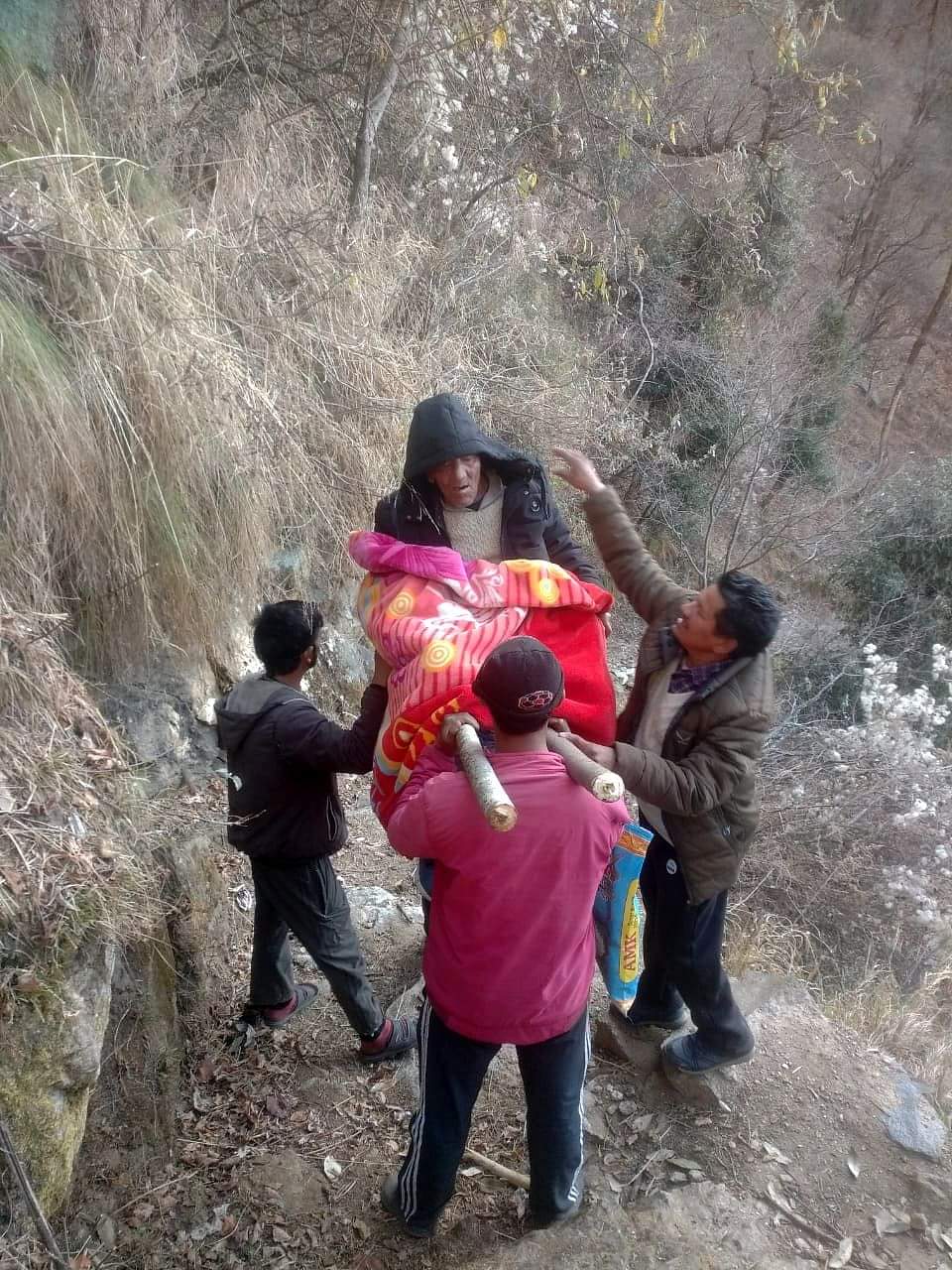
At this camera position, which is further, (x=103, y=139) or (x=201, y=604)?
(x=103, y=139)

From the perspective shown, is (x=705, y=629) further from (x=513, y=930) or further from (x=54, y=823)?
(x=54, y=823)

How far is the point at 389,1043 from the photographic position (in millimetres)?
2859

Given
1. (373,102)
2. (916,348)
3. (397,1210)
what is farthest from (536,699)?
(916,348)

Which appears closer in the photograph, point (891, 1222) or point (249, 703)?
point (891, 1222)

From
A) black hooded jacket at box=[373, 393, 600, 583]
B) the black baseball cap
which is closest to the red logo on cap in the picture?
the black baseball cap

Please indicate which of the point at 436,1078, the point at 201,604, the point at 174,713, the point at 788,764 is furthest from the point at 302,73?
the point at 788,764

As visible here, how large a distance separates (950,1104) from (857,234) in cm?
2012

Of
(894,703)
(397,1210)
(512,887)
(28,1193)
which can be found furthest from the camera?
(894,703)

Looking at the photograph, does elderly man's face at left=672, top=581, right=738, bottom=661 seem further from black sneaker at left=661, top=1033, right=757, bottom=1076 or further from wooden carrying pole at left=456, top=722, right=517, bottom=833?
black sneaker at left=661, top=1033, right=757, bottom=1076

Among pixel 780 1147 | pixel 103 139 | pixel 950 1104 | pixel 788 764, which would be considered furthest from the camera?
pixel 788 764

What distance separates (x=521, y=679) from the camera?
1.67 m

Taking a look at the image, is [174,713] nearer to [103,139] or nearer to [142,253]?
[142,253]

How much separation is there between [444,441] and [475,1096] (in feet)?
5.92

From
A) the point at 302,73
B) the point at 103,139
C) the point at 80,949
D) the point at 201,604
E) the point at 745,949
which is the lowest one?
the point at 745,949
